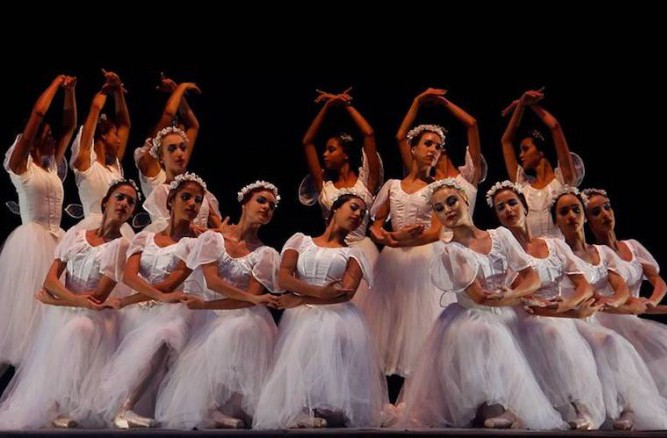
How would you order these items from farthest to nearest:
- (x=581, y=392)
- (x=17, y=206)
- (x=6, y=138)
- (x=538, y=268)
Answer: (x=6, y=138), (x=17, y=206), (x=538, y=268), (x=581, y=392)

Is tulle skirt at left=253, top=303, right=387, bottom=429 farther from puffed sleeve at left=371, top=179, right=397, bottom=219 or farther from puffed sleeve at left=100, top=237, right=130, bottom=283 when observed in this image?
puffed sleeve at left=371, top=179, right=397, bottom=219

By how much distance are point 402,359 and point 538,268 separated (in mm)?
846

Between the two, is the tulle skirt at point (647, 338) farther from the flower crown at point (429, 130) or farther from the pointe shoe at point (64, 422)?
the pointe shoe at point (64, 422)

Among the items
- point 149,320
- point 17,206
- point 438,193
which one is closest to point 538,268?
point 438,193

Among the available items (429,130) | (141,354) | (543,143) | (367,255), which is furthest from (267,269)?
(543,143)

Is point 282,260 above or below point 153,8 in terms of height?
below

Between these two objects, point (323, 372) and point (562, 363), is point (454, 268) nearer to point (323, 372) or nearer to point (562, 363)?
point (562, 363)

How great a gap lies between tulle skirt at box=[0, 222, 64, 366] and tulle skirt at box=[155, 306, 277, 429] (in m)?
0.95

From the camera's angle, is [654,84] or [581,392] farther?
[654,84]

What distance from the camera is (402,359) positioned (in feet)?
16.5

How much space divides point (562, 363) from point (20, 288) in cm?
258

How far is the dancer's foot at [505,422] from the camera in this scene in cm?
420

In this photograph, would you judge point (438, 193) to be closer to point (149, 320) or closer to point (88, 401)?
point (149, 320)

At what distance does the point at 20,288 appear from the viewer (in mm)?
5043
